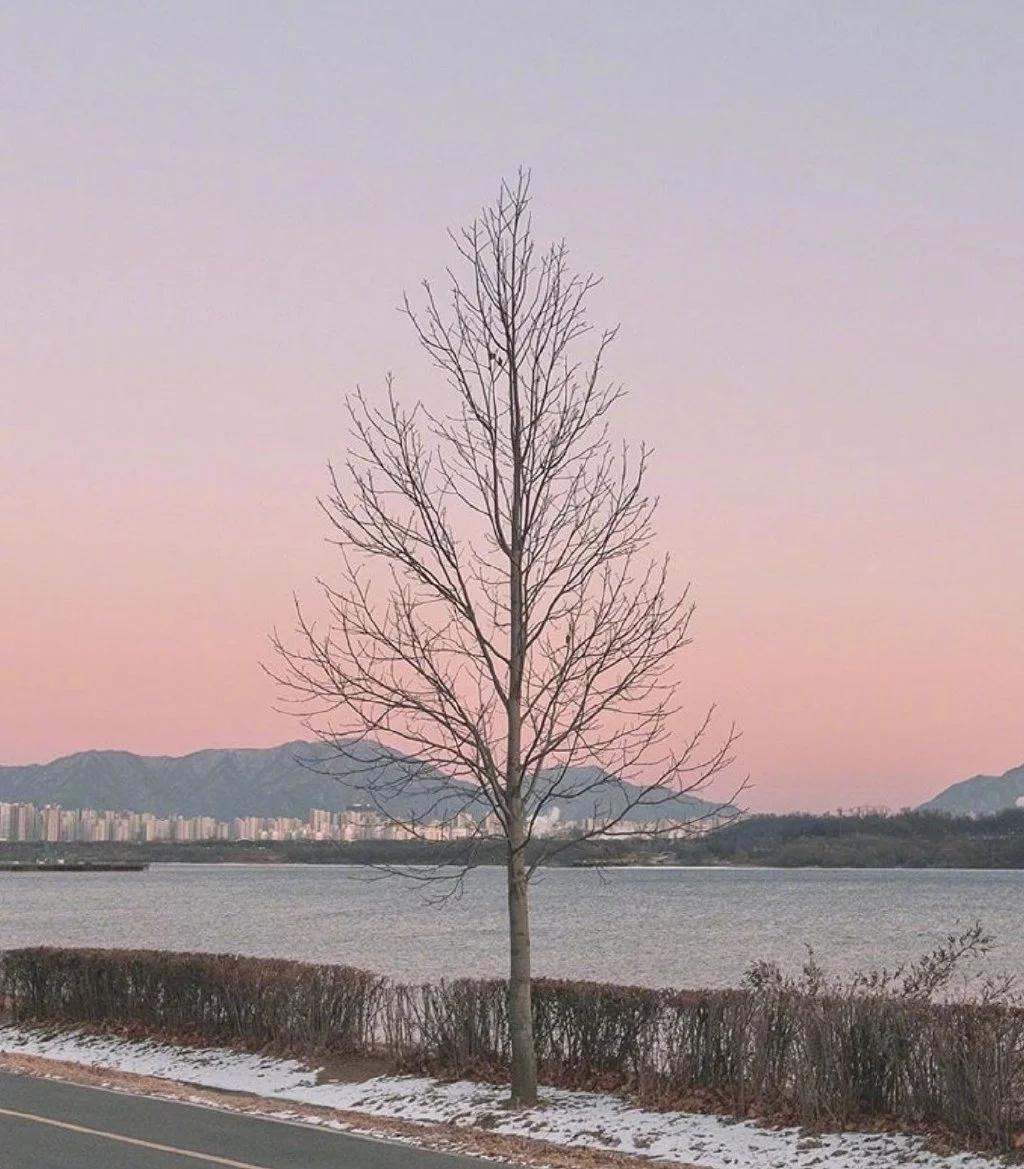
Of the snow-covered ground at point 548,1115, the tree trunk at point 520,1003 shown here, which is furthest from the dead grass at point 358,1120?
the tree trunk at point 520,1003

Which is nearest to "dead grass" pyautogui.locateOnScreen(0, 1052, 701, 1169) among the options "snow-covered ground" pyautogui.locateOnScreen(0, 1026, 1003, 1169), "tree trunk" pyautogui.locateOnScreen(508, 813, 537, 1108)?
"snow-covered ground" pyautogui.locateOnScreen(0, 1026, 1003, 1169)

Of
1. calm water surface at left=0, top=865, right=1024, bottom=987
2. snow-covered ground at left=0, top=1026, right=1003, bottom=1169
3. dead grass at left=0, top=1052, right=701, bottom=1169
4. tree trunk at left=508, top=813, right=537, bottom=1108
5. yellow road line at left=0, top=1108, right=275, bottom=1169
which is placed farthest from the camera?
calm water surface at left=0, top=865, right=1024, bottom=987

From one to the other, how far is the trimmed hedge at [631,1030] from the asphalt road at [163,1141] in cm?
297

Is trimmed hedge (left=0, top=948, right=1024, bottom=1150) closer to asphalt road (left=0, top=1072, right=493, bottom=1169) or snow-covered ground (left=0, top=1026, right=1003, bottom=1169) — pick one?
snow-covered ground (left=0, top=1026, right=1003, bottom=1169)

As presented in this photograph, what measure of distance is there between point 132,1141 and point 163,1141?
0.87 feet

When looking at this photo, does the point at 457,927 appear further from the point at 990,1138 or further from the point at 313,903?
the point at 990,1138

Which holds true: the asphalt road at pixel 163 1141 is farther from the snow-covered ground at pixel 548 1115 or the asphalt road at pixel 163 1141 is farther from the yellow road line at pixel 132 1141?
the snow-covered ground at pixel 548 1115

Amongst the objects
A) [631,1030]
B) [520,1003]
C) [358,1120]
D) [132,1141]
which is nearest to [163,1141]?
[132,1141]

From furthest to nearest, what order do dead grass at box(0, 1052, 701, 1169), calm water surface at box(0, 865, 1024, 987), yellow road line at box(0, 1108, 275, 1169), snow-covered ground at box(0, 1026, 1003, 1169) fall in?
calm water surface at box(0, 865, 1024, 987), dead grass at box(0, 1052, 701, 1169), snow-covered ground at box(0, 1026, 1003, 1169), yellow road line at box(0, 1108, 275, 1169)

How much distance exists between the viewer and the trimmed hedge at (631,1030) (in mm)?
14086

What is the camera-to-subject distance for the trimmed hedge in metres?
14.1

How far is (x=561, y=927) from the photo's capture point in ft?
288

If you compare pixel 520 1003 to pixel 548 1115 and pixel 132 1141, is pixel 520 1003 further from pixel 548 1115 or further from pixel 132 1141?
pixel 132 1141

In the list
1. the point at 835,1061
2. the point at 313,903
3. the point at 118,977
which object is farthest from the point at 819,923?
the point at 835,1061
